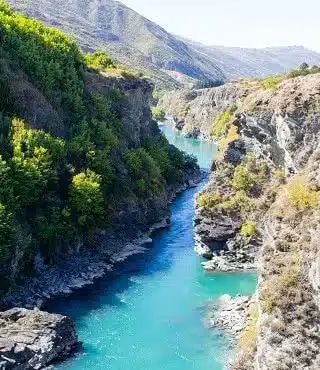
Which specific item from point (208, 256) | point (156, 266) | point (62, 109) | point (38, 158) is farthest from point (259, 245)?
point (62, 109)

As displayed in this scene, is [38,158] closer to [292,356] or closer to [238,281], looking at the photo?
[238,281]

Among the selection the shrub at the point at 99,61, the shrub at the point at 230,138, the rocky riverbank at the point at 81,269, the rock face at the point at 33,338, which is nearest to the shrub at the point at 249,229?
the shrub at the point at 230,138

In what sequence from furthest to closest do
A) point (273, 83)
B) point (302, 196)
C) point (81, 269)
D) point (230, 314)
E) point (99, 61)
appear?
point (99, 61) < point (273, 83) < point (81, 269) < point (230, 314) < point (302, 196)

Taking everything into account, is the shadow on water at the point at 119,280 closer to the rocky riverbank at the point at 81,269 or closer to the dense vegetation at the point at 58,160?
the rocky riverbank at the point at 81,269

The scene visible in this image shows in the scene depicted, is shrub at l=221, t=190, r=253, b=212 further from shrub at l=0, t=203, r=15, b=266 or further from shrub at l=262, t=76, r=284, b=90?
shrub at l=0, t=203, r=15, b=266

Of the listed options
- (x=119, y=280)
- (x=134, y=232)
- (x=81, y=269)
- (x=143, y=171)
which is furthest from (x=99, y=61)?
(x=119, y=280)

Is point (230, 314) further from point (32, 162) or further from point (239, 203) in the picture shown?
point (32, 162)

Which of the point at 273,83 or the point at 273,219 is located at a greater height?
the point at 273,83
